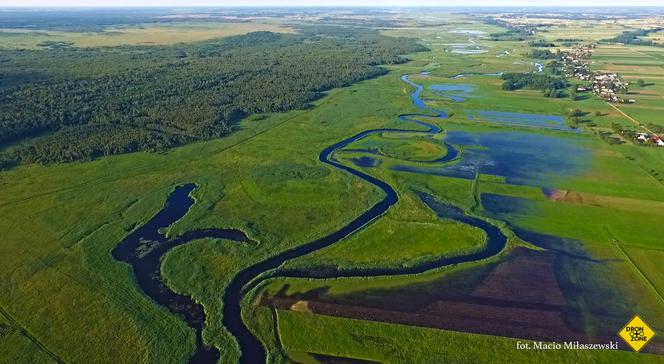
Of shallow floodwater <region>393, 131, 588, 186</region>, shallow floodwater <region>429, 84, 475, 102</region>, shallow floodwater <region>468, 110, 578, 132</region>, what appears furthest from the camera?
shallow floodwater <region>429, 84, 475, 102</region>

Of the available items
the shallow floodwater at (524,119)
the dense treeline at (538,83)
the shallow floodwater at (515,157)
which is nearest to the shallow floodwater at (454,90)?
the dense treeline at (538,83)

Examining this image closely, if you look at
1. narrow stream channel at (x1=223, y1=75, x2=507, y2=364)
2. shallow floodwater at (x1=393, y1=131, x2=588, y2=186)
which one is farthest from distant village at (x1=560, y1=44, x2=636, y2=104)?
narrow stream channel at (x1=223, y1=75, x2=507, y2=364)

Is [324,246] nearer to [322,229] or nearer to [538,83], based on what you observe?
[322,229]

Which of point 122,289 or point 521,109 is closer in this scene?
point 122,289

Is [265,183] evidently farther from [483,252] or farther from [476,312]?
[476,312]

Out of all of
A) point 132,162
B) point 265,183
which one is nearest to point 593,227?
point 265,183

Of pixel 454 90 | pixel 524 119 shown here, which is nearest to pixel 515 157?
pixel 524 119

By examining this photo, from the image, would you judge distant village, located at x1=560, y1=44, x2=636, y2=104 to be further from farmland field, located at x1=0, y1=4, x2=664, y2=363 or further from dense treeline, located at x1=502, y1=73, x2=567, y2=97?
farmland field, located at x1=0, y1=4, x2=664, y2=363
